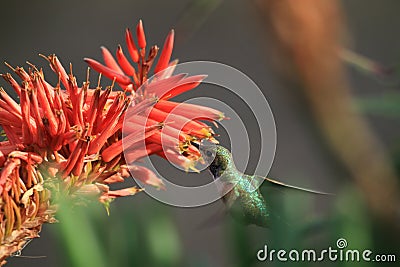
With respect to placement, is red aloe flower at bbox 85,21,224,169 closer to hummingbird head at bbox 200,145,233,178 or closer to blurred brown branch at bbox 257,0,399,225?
hummingbird head at bbox 200,145,233,178

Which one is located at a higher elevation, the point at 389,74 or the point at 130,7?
the point at 130,7

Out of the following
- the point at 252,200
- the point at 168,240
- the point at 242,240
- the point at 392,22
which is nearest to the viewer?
the point at 252,200

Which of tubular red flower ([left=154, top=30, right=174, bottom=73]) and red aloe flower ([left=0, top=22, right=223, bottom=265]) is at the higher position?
tubular red flower ([left=154, top=30, right=174, bottom=73])

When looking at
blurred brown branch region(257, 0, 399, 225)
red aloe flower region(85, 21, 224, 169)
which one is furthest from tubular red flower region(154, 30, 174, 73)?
blurred brown branch region(257, 0, 399, 225)

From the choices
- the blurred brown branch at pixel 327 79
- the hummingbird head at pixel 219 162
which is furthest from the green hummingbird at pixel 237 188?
the blurred brown branch at pixel 327 79

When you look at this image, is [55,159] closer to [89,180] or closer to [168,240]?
[89,180]

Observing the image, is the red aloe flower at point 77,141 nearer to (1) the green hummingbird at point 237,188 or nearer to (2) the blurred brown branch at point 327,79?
(1) the green hummingbird at point 237,188

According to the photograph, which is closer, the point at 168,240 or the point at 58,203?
the point at 58,203

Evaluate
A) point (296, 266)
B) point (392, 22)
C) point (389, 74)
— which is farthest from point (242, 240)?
point (392, 22)
